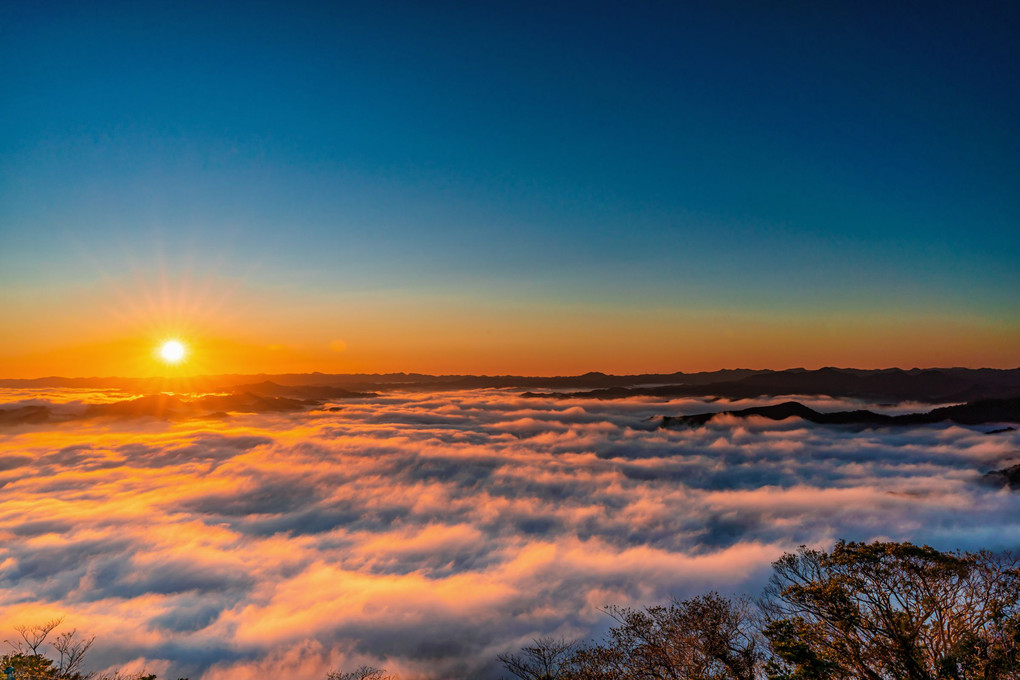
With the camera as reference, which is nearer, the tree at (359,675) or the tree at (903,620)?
the tree at (903,620)

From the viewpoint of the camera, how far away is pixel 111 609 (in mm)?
130625

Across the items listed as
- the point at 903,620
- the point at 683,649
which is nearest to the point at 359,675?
the point at 683,649

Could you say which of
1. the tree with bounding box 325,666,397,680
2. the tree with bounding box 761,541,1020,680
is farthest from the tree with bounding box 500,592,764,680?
the tree with bounding box 325,666,397,680

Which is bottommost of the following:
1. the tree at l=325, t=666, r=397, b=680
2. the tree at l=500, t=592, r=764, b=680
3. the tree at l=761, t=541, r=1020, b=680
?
the tree at l=325, t=666, r=397, b=680

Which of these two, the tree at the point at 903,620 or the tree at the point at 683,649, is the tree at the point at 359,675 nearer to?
the tree at the point at 683,649

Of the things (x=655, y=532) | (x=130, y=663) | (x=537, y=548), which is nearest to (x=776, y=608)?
(x=130, y=663)

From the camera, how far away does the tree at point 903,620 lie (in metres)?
20.3

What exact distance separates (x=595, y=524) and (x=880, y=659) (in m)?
182

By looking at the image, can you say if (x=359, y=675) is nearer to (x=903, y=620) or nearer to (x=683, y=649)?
(x=683, y=649)

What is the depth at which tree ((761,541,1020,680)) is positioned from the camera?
20.3m

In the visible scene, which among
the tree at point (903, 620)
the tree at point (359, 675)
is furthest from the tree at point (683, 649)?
the tree at point (359, 675)

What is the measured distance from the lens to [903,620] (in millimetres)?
22438

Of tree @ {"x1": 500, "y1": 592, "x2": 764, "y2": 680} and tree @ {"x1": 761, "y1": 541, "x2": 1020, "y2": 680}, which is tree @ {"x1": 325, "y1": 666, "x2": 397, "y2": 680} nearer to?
tree @ {"x1": 500, "y1": 592, "x2": 764, "y2": 680}

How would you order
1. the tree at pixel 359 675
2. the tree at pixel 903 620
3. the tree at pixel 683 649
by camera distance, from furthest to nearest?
the tree at pixel 359 675 → the tree at pixel 683 649 → the tree at pixel 903 620
